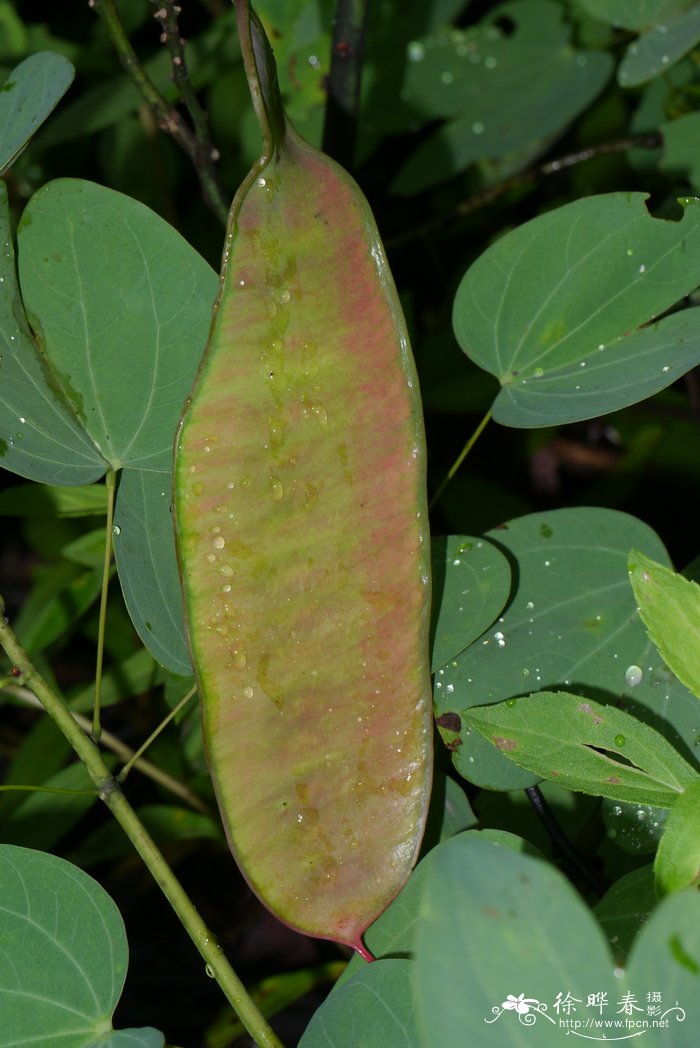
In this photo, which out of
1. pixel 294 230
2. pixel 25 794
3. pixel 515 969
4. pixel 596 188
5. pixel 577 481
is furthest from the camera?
pixel 577 481

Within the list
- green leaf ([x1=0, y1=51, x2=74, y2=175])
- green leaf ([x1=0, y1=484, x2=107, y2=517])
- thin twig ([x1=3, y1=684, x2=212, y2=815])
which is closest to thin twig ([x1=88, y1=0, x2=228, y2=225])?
green leaf ([x1=0, y1=51, x2=74, y2=175])

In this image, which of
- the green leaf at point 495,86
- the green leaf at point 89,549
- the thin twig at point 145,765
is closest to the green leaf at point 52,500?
the green leaf at point 89,549

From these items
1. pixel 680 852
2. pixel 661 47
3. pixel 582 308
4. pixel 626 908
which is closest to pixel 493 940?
pixel 680 852

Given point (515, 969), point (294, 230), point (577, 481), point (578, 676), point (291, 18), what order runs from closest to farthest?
point (515, 969)
point (294, 230)
point (578, 676)
point (291, 18)
point (577, 481)

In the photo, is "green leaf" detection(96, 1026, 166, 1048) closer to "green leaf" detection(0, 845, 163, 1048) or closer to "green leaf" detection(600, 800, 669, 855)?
"green leaf" detection(0, 845, 163, 1048)

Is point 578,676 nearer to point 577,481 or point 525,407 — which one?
point 525,407

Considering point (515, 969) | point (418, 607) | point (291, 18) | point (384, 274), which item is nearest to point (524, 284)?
point (384, 274)

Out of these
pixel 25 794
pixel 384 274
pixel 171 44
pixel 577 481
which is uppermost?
pixel 171 44
